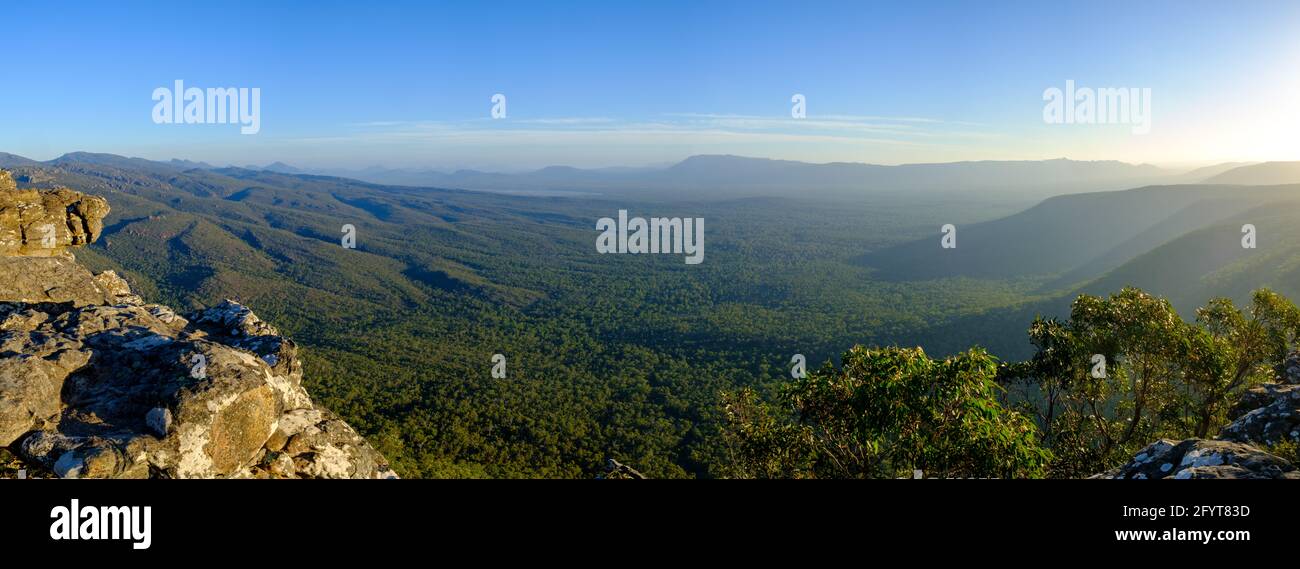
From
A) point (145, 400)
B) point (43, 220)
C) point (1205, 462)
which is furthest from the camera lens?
point (43, 220)

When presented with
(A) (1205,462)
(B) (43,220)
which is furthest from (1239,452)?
(B) (43,220)

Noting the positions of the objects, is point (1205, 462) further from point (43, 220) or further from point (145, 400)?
point (43, 220)

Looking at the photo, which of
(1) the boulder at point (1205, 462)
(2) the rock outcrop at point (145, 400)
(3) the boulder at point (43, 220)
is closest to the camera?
(1) the boulder at point (1205, 462)

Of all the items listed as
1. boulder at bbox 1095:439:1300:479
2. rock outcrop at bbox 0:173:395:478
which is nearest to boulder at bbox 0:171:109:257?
rock outcrop at bbox 0:173:395:478

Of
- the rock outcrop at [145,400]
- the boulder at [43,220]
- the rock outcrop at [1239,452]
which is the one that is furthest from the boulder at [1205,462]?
the boulder at [43,220]

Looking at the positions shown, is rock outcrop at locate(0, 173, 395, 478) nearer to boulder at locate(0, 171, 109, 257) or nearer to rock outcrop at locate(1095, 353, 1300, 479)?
boulder at locate(0, 171, 109, 257)

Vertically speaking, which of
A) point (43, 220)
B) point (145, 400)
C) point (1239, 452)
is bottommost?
point (1239, 452)

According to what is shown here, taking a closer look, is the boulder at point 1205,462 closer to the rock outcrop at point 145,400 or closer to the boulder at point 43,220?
the rock outcrop at point 145,400
